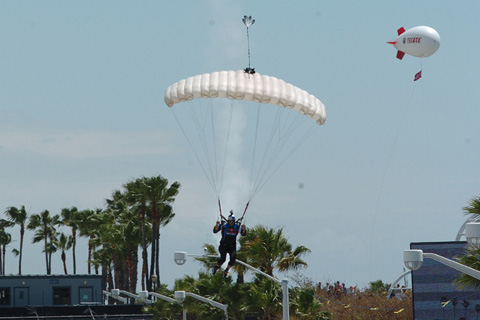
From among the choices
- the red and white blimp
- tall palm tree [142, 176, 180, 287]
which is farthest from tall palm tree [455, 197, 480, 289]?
tall palm tree [142, 176, 180, 287]

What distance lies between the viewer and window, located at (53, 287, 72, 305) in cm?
7838

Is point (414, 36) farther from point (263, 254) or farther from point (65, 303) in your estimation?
point (65, 303)

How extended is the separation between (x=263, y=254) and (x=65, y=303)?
38777 millimetres

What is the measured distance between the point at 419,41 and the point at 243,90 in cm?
1234

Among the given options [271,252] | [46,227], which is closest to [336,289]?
[271,252]

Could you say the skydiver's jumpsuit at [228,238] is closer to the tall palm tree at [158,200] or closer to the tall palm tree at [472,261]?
the tall palm tree at [472,261]

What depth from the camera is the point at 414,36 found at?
47.6 meters

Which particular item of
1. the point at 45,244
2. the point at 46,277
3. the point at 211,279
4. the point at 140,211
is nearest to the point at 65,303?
the point at 46,277

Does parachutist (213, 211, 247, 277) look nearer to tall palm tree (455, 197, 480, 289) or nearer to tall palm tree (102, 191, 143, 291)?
tall palm tree (455, 197, 480, 289)

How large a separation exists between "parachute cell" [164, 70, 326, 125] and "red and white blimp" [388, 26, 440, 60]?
29.7 ft

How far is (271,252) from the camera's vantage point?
4388cm

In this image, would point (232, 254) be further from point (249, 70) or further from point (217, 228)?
point (249, 70)

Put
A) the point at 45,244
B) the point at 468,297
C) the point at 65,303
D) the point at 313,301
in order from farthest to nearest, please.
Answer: the point at 45,244, the point at 65,303, the point at 468,297, the point at 313,301

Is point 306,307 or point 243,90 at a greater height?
point 243,90
